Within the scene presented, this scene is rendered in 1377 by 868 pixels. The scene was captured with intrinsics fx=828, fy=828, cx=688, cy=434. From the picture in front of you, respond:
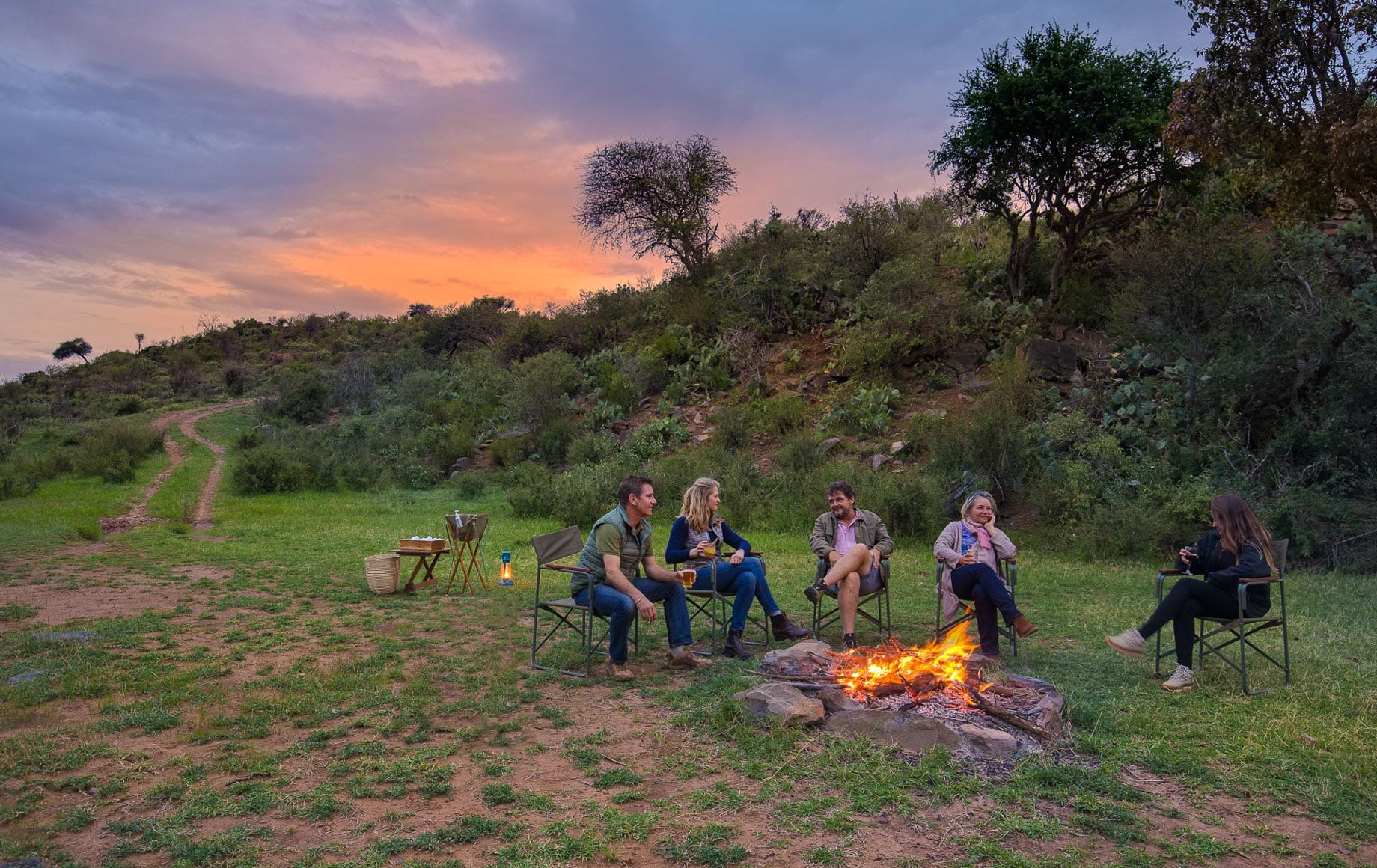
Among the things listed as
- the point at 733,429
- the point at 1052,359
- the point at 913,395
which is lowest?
the point at 733,429

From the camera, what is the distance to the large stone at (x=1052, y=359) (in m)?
15.3

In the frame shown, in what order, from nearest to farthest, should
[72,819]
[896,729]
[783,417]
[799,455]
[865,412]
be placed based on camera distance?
→ [72,819]
[896,729]
[799,455]
[865,412]
[783,417]

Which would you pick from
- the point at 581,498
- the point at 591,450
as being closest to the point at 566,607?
the point at 581,498

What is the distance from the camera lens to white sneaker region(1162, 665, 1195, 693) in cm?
493

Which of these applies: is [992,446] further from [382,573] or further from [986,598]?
[382,573]

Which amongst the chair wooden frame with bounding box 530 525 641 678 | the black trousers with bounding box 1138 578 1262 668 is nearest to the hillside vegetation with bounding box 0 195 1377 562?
the black trousers with bounding box 1138 578 1262 668

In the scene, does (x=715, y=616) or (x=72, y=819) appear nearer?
(x=72, y=819)

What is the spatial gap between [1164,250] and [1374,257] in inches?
116

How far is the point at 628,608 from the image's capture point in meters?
5.50

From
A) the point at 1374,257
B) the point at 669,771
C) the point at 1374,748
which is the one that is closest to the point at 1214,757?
the point at 1374,748

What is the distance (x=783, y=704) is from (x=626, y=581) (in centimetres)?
152

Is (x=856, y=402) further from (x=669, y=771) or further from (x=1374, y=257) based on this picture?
(x=669, y=771)

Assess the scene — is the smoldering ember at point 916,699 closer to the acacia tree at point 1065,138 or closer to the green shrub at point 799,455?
the green shrub at point 799,455

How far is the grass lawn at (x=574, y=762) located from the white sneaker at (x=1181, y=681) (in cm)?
9
